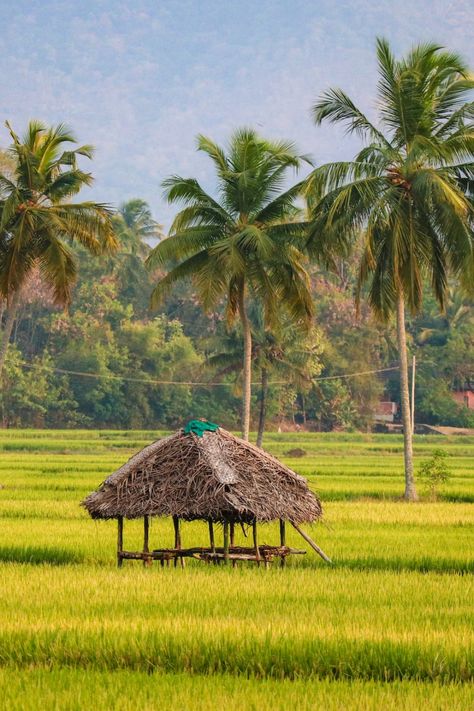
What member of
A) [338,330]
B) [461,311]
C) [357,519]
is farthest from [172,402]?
[357,519]

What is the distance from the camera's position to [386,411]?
71438 millimetres

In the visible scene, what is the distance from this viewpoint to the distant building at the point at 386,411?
70.6 meters

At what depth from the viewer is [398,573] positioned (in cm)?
1284

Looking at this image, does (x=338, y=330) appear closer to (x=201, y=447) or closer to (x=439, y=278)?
(x=439, y=278)

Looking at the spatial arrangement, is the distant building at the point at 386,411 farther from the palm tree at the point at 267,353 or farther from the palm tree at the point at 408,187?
the palm tree at the point at 408,187

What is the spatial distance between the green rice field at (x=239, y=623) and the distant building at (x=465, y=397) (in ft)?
168

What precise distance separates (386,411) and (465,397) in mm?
5322

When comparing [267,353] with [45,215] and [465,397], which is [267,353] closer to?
[45,215]

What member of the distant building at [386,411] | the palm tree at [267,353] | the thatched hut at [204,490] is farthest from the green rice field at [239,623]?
the distant building at [386,411]

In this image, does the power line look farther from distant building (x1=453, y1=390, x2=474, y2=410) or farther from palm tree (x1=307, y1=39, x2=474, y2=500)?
palm tree (x1=307, y1=39, x2=474, y2=500)

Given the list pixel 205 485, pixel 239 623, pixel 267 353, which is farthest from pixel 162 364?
pixel 239 623

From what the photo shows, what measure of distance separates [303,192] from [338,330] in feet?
139

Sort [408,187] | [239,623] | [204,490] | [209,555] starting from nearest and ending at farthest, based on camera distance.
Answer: [239,623]
[204,490]
[209,555]
[408,187]

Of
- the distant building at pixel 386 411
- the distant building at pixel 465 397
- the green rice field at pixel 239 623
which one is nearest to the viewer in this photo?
the green rice field at pixel 239 623
